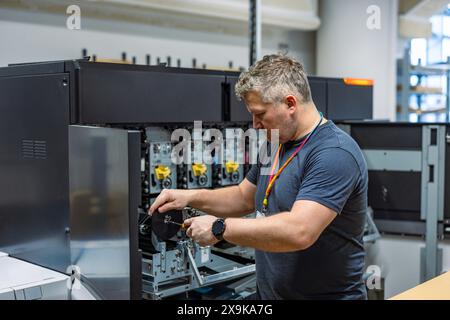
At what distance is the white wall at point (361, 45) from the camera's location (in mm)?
4473

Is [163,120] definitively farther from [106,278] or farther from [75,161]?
[106,278]

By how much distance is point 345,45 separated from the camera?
14.9 feet

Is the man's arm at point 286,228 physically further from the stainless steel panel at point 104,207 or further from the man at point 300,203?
the stainless steel panel at point 104,207

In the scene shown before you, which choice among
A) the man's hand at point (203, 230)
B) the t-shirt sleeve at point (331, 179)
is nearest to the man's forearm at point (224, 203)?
the man's hand at point (203, 230)

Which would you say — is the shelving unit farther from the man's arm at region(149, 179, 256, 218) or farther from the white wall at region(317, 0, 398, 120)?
the man's arm at region(149, 179, 256, 218)

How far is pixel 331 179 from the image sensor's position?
1571 millimetres

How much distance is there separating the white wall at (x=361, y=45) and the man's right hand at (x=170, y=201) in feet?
9.70

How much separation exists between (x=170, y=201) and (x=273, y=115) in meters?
0.44

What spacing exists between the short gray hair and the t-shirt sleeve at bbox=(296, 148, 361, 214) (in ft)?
0.65

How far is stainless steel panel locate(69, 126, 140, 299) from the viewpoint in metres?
1.45
